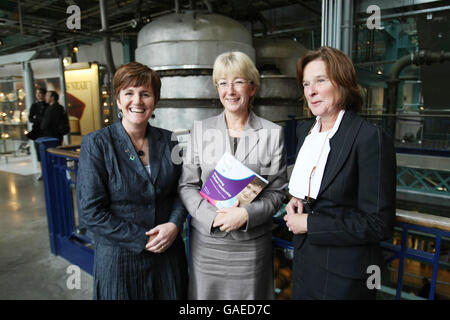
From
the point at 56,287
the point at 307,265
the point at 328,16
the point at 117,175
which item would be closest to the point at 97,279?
the point at 117,175

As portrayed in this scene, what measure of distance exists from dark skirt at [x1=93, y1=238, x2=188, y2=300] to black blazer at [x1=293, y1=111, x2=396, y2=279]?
32.6 inches

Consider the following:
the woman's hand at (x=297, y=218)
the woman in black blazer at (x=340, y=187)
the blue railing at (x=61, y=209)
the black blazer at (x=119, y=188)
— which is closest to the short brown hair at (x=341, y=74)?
the woman in black blazer at (x=340, y=187)

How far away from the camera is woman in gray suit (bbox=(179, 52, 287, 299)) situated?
1.61m

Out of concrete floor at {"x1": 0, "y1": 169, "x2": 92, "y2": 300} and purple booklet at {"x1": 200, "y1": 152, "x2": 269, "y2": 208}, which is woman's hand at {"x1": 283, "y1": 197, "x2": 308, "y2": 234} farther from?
concrete floor at {"x1": 0, "y1": 169, "x2": 92, "y2": 300}

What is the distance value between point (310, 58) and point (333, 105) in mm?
223

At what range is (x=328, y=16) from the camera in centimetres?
439

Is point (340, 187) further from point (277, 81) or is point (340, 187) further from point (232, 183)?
point (277, 81)

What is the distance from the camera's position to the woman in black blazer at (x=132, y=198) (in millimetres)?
1619

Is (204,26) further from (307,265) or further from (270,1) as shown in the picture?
(307,265)

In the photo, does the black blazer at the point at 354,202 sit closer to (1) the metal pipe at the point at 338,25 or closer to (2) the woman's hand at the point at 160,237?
(2) the woman's hand at the point at 160,237

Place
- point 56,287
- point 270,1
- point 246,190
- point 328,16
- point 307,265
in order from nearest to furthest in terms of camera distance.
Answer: point 307,265 → point 246,190 → point 56,287 → point 328,16 → point 270,1

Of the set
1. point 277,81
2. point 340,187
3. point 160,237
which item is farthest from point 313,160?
point 277,81

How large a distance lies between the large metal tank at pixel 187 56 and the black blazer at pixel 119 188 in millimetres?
4421

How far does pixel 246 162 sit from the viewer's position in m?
1.64
